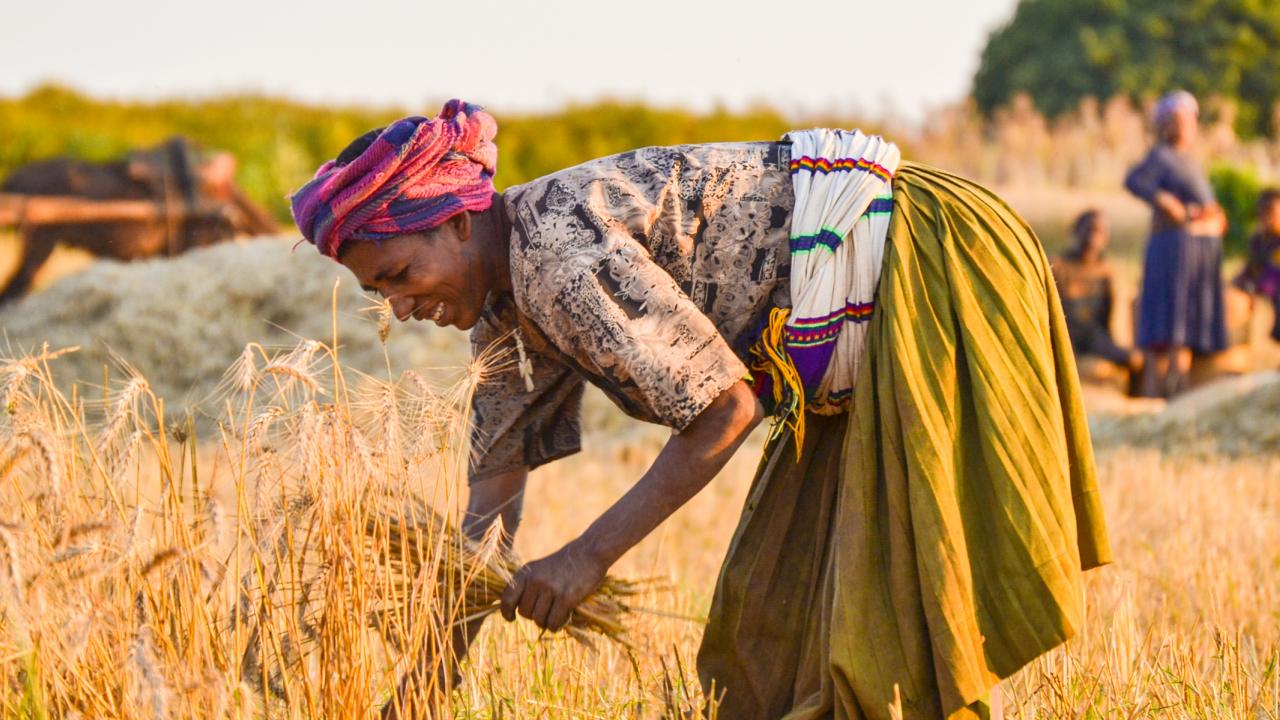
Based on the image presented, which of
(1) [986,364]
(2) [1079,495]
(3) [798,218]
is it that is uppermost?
(3) [798,218]

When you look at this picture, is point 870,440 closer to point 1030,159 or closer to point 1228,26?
point 1030,159

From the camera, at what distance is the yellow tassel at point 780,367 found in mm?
2533

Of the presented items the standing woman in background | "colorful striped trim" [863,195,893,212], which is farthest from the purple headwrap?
"colorful striped trim" [863,195,893,212]

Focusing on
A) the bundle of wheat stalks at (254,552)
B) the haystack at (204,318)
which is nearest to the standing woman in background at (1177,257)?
the haystack at (204,318)

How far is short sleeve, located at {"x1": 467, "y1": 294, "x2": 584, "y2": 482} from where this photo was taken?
2846 mm

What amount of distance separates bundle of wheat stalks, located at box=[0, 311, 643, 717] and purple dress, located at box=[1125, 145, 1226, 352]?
7.76 meters

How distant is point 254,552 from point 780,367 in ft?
3.18

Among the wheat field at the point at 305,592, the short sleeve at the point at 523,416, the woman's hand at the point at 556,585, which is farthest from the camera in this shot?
the short sleeve at the point at 523,416

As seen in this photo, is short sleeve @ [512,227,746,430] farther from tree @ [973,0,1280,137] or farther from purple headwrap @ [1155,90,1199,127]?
tree @ [973,0,1280,137]

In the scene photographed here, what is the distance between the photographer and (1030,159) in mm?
17312

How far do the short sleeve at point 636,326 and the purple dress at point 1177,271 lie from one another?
753 cm

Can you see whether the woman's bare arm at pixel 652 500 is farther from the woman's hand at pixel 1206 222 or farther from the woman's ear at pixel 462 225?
the woman's hand at pixel 1206 222

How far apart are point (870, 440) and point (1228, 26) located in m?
24.0

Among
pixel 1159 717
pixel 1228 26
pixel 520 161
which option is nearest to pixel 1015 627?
pixel 1159 717
